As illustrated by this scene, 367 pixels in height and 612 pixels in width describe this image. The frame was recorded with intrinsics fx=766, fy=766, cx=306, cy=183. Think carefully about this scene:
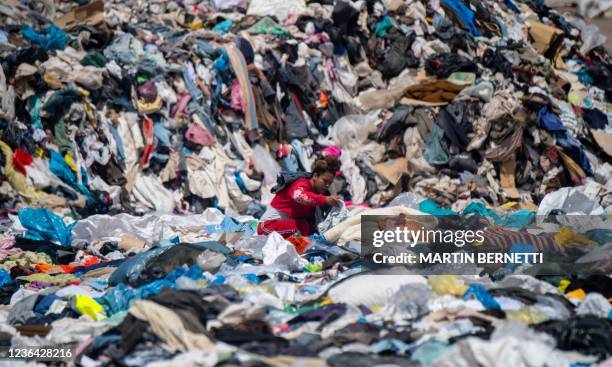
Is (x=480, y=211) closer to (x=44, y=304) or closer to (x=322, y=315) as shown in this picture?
(x=322, y=315)

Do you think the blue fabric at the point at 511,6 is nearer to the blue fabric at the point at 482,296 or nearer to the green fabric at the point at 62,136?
the green fabric at the point at 62,136

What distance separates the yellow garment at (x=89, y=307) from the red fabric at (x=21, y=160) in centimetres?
391

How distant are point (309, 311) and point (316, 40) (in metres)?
6.42

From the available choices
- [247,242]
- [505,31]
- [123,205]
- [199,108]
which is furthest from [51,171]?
[505,31]

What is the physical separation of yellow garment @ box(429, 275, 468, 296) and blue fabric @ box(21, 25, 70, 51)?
6.47 meters

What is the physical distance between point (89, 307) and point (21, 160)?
4.11 meters

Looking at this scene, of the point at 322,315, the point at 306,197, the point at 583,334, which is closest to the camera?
the point at 583,334

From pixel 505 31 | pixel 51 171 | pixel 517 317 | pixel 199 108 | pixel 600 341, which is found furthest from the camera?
pixel 505 31

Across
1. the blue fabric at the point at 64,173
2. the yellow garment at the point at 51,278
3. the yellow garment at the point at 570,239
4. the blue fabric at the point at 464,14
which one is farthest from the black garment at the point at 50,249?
the blue fabric at the point at 464,14

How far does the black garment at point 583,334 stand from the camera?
362 cm

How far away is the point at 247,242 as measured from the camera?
6043mm

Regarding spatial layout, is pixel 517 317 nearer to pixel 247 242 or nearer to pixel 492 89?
pixel 247 242

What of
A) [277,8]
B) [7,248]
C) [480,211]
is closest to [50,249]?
[7,248]

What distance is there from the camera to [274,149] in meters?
9.40
